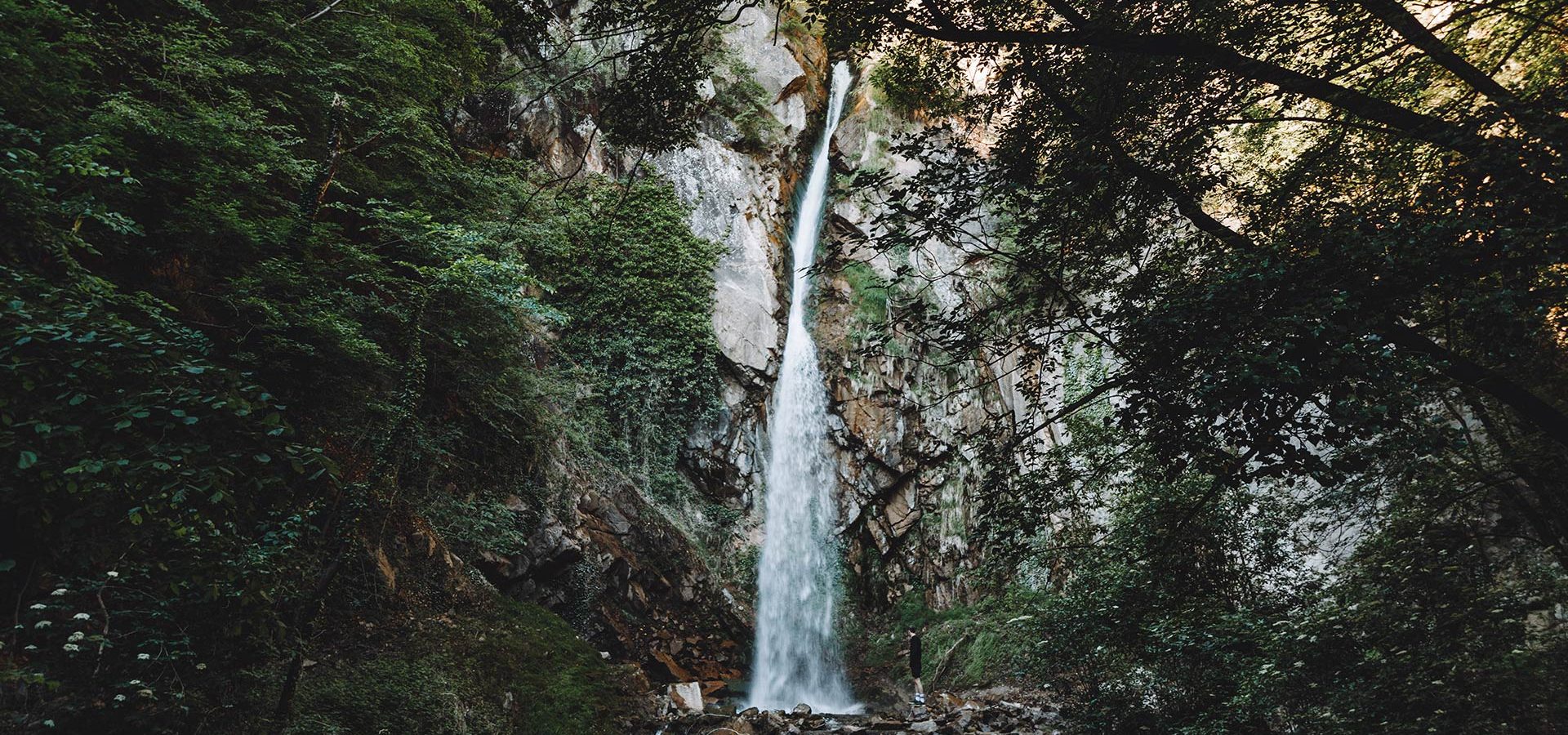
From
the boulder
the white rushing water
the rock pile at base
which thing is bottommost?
the rock pile at base

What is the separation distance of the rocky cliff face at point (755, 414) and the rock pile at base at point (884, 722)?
2.52 metres

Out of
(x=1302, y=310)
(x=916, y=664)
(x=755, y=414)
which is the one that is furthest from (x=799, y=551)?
(x=1302, y=310)

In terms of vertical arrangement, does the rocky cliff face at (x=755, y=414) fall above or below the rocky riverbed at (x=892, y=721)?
above

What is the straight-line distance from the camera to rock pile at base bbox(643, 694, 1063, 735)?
26.2 ft

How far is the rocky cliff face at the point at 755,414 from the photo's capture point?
1127 cm

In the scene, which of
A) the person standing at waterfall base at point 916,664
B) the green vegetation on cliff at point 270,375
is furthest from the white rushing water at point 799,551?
the green vegetation on cliff at point 270,375

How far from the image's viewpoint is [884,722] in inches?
358

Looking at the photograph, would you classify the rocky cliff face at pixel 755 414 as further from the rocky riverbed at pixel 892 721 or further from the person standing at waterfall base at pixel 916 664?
the person standing at waterfall base at pixel 916 664

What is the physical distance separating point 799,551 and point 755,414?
3.44 m

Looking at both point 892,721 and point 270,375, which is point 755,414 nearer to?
point 892,721

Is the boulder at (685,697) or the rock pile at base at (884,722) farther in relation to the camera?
the boulder at (685,697)

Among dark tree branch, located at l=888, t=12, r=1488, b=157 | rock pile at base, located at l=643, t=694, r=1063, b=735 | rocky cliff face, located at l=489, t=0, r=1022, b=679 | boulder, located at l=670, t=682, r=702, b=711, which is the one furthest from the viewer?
rocky cliff face, located at l=489, t=0, r=1022, b=679

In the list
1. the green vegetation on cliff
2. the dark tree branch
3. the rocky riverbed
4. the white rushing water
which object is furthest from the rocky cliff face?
the dark tree branch

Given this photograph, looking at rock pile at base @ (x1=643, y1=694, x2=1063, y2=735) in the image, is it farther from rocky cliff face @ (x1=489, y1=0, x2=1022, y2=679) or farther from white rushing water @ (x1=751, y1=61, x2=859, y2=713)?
white rushing water @ (x1=751, y1=61, x2=859, y2=713)
